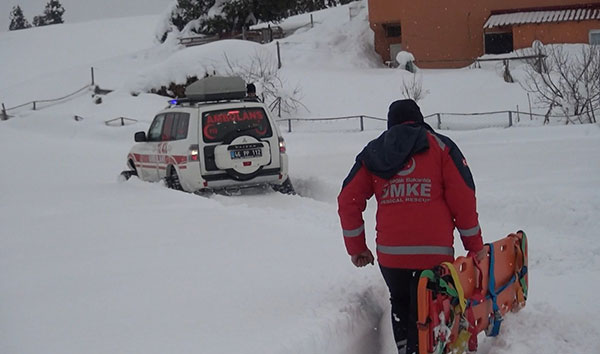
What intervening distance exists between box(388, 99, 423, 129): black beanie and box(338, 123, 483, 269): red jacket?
0.06 meters

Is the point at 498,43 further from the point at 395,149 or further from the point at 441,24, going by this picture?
the point at 395,149

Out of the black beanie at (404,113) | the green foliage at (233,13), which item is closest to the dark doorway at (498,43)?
the green foliage at (233,13)

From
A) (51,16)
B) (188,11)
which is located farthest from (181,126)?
(51,16)

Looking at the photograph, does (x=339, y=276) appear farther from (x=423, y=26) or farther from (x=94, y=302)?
(x=423, y=26)

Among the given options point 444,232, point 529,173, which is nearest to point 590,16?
point 529,173

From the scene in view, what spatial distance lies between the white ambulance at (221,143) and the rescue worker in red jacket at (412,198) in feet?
25.4

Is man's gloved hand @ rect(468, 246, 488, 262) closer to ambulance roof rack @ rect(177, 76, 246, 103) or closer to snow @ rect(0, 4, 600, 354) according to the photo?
snow @ rect(0, 4, 600, 354)

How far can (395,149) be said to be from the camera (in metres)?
5.16

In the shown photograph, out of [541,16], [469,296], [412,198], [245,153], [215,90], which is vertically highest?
[541,16]

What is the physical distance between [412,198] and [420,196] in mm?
54

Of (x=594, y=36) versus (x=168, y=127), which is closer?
(x=168, y=127)

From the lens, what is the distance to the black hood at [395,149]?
5125mm

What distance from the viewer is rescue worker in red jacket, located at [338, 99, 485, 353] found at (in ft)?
16.9

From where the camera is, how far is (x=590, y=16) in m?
33.4
